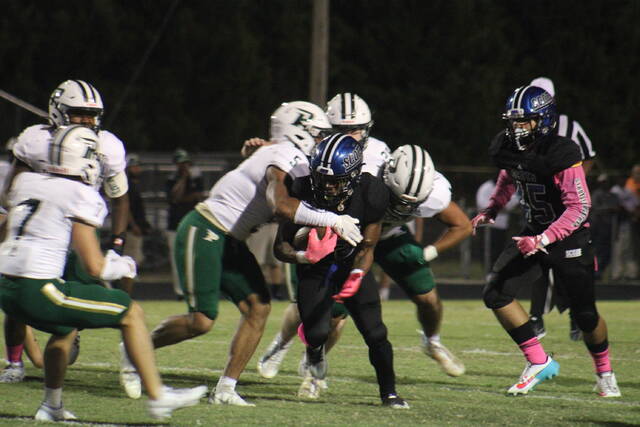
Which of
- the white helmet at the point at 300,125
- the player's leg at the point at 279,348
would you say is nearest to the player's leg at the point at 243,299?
the white helmet at the point at 300,125

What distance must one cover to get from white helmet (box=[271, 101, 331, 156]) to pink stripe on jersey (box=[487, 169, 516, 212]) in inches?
53.1

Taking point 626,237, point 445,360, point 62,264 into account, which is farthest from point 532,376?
point 626,237

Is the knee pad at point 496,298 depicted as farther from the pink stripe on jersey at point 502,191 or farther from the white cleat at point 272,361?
the white cleat at point 272,361

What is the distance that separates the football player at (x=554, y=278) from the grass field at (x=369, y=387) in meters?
0.22

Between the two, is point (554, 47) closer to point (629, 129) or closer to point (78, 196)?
point (629, 129)

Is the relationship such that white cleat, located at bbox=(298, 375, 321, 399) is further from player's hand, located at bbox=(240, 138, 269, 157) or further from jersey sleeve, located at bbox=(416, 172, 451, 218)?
player's hand, located at bbox=(240, 138, 269, 157)

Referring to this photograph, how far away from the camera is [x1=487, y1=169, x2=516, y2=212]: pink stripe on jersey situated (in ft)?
23.1

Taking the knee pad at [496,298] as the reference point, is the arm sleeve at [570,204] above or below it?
above

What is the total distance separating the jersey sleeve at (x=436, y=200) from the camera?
21.7ft

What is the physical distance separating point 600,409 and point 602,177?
1068 cm

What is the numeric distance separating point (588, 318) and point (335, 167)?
1925mm

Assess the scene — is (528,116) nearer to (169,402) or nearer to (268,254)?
(169,402)

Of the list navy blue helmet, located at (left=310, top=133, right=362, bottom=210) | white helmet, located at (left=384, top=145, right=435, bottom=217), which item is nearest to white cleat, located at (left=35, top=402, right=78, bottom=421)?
navy blue helmet, located at (left=310, top=133, right=362, bottom=210)

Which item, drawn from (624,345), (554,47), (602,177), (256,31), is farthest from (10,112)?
(624,345)
